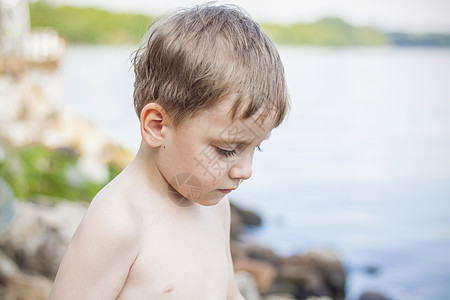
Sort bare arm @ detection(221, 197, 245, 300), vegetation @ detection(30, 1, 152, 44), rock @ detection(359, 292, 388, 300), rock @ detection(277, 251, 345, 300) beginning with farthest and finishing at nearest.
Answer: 1. vegetation @ detection(30, 1, 152, 44)
2. rock @ detection(359, 292, 388, 300)
3. rock @ detection(277, 251, 345, 300)
4. bare arm @ detection(221, 197, 245, 300)

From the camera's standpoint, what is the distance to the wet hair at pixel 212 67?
95 centimetres

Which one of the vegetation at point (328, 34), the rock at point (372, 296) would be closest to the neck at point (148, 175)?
the rock at point (372, 296)

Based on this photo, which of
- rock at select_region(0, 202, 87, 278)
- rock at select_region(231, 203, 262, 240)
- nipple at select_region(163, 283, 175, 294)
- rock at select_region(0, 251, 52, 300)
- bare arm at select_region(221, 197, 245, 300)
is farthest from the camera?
rock at select_region(231, 203, 262, 240)

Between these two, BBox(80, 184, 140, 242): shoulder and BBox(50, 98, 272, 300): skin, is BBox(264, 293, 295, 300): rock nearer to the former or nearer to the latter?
BBox(50, 98, 272, 300): skin

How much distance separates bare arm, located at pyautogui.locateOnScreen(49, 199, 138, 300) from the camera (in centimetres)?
93

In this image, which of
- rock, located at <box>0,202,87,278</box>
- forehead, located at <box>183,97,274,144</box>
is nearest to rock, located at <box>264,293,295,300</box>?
rock, located at <box>0,202,87,278</box>

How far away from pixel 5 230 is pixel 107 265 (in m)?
2.23

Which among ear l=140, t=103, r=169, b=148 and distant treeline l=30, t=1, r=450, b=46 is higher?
ear l=140, t=103, r=169, b=148

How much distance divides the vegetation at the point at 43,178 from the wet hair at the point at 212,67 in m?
3.29

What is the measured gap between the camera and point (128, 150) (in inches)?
280

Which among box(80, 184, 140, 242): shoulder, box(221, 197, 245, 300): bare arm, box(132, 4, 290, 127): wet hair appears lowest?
box(221, 197, 245, 300): bare arm

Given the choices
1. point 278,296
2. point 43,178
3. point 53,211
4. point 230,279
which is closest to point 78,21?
point 43,178

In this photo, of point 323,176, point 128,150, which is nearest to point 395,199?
point 323,176

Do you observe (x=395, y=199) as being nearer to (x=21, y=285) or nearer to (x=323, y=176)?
(x=323, y=176)
